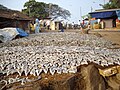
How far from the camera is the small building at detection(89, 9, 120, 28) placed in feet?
70.1

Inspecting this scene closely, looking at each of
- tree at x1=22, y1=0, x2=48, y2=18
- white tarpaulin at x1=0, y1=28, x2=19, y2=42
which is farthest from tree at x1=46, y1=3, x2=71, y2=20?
white tarpaulin at x1=0, y1=28, x2=19, y2=42

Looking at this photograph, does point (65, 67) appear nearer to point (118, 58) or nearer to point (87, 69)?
point (87, 69)

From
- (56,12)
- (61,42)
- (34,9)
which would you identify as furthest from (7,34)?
(56,12)

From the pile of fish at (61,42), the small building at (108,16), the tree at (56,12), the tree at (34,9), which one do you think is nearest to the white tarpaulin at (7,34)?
the pile of fish at (61,42)

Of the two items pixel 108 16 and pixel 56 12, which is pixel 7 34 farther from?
pixel 56 12

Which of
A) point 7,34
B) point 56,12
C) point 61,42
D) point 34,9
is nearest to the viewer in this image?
point 61,42

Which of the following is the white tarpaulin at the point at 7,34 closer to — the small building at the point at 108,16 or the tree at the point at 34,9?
the small building at the point at 108,16

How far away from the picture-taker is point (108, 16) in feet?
71.6

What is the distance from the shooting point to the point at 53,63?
348cm

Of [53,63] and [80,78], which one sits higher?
[53,63]

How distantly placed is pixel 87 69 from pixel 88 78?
17cm

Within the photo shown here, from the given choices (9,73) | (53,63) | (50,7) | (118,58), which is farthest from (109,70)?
(50,7)

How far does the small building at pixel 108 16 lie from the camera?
70.1 ft

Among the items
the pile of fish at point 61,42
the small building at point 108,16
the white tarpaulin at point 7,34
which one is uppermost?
the small building at point 108,16
